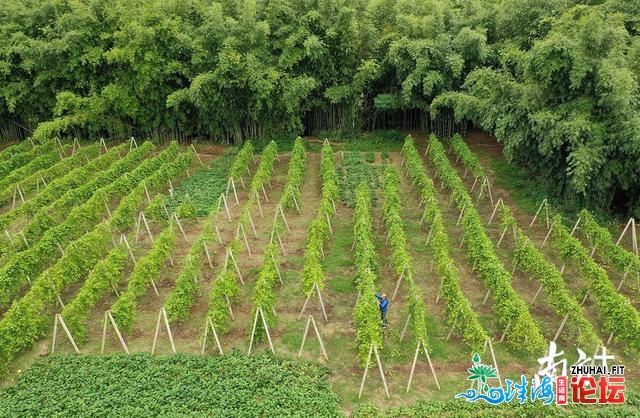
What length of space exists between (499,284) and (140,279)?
9052 mm

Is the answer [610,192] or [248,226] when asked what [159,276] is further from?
[610,192]

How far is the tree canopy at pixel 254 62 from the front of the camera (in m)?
21.8

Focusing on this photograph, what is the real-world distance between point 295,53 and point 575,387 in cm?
1737

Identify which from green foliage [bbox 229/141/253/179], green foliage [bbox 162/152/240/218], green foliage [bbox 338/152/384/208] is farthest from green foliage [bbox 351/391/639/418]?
green foliage [bbox 229/141/253/179]

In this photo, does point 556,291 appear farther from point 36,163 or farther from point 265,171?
point 36,163

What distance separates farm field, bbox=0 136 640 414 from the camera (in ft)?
37.8

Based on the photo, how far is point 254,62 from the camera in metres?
22.0

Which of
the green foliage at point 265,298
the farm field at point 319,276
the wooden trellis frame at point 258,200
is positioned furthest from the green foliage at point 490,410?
the wooden trellis frame at point 258,200

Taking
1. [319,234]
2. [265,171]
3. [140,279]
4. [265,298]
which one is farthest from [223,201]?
[265,298]

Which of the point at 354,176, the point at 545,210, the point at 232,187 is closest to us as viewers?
the point at 545,210

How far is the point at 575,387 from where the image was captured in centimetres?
1041

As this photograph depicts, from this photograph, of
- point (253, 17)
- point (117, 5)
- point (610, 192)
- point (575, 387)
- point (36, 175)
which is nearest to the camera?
point (575, 387)

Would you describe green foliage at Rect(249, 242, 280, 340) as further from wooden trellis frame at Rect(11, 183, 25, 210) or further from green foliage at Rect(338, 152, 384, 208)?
wooden trellis frame at Rect(11, 183, 25, 210)

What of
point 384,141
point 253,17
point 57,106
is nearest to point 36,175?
point 57,106
